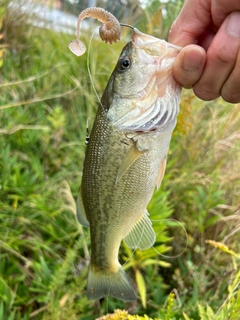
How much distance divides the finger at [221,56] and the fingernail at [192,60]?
0.04 metres

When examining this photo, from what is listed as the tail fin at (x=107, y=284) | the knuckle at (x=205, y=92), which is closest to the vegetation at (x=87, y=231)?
the tail fin at (x=107, y=284)

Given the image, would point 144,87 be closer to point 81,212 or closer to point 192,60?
point 192,60

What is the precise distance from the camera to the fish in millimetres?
1258

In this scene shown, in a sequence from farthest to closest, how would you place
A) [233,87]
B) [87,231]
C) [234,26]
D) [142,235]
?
[87,231], [142,235], [233,87], [234,26]

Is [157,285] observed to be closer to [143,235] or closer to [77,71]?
[143,235]

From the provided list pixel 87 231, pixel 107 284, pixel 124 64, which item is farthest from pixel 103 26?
pixel 87 231

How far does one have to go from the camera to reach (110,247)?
4.85ft

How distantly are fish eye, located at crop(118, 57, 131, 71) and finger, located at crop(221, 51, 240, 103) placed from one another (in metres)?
0.33

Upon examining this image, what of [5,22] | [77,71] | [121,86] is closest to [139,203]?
[121,86]

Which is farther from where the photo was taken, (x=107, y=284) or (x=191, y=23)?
(x=107, y=284)

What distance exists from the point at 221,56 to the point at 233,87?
0.46 ft

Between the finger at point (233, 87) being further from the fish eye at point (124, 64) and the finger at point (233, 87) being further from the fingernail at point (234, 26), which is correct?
the fish eye at point (124, 64)

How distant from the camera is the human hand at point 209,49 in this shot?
1.10m

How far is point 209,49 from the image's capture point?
1155 millimetres
